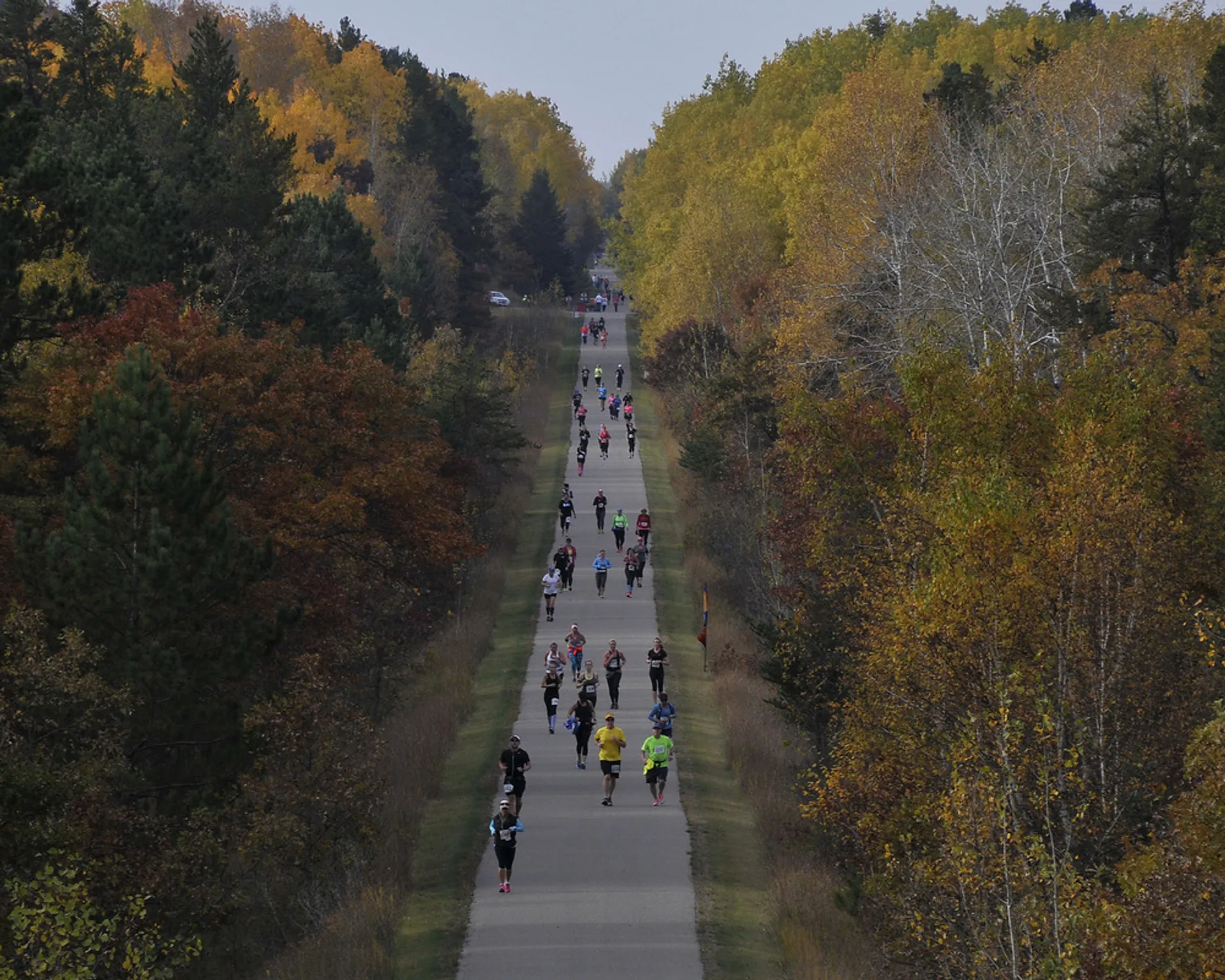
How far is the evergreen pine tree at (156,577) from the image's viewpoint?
20375 millimetres

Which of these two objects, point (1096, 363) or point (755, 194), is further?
point (755, 194)

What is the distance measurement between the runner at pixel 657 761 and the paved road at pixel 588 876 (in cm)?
30

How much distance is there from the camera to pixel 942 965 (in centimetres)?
1512

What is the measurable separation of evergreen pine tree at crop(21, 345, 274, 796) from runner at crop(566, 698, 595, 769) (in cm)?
518

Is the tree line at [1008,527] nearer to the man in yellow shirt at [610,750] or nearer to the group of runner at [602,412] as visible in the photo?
the man in yellow shirt at [610,750]

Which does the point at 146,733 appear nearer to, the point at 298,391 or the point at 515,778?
the point at 515,778

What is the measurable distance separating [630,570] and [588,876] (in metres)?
19.9

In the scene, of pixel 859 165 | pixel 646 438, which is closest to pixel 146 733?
pixel 859 165

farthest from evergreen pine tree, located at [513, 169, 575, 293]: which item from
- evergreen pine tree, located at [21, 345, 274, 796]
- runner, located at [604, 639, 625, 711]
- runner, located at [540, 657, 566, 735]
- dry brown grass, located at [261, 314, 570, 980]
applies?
evergreen pine tree, located at [21, 345, 274, 796]

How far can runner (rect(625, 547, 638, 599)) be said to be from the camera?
39.6 metres

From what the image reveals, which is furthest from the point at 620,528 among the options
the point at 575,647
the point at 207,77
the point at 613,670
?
the point at 207,77

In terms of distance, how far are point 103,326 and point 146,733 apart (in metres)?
8.81

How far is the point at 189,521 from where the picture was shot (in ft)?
70.0

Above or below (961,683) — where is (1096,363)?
above
